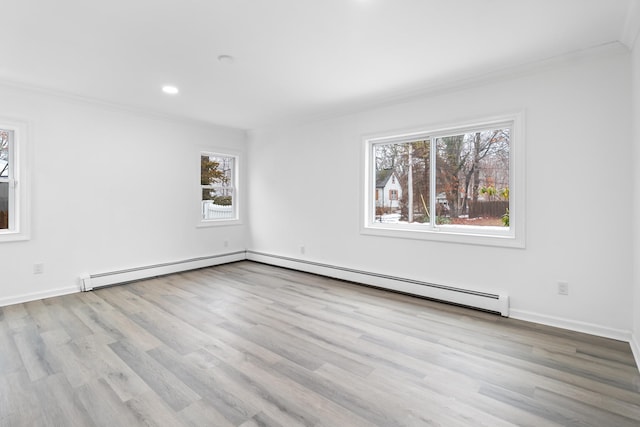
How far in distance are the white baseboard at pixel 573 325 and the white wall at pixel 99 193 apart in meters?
4.70

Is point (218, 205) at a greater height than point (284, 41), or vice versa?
point (284, 41)

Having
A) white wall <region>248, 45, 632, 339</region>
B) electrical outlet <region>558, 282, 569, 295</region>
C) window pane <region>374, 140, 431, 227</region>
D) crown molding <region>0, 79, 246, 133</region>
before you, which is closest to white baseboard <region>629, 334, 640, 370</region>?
white wall <region>248, 45, 632, 339</region>

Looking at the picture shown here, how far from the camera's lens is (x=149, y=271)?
479 centimetres

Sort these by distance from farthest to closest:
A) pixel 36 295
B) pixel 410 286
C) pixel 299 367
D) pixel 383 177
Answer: pixel 383 177
pixel 410 286
pixel 36 295
pixel 299 367

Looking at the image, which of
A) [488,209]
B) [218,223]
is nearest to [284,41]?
[488,209]

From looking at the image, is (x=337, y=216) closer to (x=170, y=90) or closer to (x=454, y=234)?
(x=454, y=234)

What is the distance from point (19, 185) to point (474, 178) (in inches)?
206

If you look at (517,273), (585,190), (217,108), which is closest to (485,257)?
(517,273)

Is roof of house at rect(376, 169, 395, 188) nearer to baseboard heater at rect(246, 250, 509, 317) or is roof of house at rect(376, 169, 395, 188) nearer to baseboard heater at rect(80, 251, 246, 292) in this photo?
baseboard heater at rect(246, 250, 509, 317)

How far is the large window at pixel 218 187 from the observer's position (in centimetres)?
566

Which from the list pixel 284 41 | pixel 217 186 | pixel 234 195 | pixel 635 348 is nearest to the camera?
pixel 635 348

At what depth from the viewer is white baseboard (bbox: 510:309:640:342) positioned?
2.74 m

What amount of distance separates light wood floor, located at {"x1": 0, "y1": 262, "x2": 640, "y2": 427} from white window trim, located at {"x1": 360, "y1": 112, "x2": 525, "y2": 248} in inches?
31.6

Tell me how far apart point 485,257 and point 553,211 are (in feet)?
2.54
